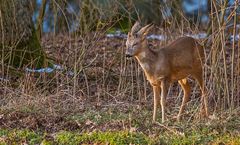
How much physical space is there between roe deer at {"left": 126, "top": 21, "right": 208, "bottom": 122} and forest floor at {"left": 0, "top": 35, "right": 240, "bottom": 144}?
15.2 inches

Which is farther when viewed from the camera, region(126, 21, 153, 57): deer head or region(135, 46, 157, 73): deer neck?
region(135, 46, 157, 73): deer neck

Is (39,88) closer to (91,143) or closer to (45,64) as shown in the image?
(45,64)

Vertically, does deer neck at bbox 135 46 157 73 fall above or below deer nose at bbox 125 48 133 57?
below

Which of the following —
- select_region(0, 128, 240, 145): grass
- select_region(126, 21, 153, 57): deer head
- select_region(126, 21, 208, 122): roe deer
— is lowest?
select_region(0, 128, 240, 145): grass

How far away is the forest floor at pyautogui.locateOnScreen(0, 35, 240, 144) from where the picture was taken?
927 cm

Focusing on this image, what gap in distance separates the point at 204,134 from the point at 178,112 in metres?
2.36

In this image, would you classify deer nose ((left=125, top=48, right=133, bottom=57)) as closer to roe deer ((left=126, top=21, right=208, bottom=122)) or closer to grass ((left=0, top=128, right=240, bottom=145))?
roe deer ((left=126, top=21, right=208, bottom=122))

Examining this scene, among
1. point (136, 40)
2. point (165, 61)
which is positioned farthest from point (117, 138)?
point (165, 61)

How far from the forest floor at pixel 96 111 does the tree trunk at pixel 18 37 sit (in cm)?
52

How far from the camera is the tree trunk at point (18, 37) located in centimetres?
1401

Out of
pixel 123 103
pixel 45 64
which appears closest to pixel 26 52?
A: pixel 45 64

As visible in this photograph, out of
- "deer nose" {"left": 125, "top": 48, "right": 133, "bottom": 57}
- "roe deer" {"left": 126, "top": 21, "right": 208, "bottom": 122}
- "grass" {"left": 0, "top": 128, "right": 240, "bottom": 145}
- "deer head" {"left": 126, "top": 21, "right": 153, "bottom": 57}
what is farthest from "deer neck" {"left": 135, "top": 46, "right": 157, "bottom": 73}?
"grass" {"left": 0, "top": 128, "right": 240, "bottom": 145}

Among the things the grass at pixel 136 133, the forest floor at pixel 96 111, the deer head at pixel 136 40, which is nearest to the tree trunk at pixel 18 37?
the forest floor at pixel 96 111

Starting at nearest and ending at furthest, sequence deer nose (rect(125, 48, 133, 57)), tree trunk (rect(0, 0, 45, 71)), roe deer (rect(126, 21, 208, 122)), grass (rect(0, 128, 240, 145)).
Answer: grass (rect(0, 128, 240, 145))
deer nose (rect(125, 48, 133, 57))
roe deer (rect(126, 21, 208, 122))
tree trunk (rect(0, 0, 45, 71))
